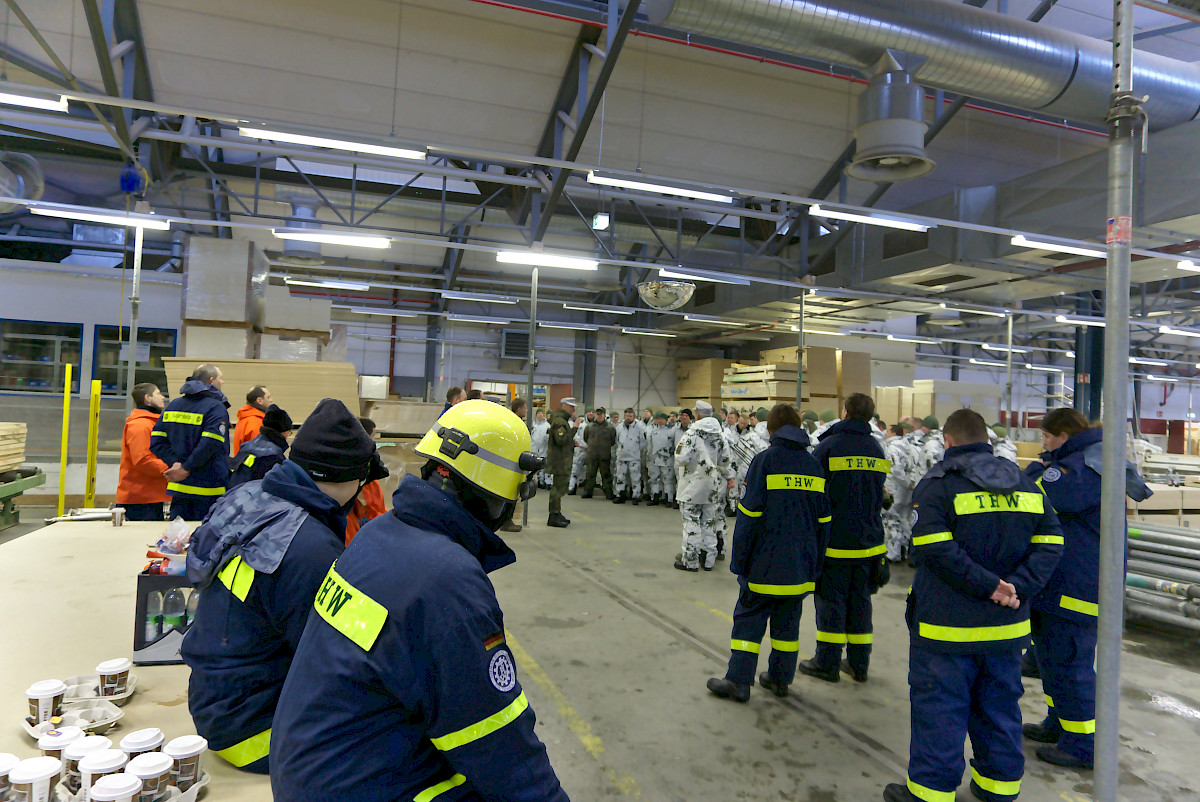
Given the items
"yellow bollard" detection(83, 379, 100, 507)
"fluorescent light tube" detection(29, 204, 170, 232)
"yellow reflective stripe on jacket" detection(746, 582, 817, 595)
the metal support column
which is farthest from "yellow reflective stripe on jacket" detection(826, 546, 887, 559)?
"fluorescent light tube" detection(29, 204, 170, 232)

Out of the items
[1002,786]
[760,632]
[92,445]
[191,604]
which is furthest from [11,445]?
[1002,786]

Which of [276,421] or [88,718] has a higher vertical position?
[276,421]

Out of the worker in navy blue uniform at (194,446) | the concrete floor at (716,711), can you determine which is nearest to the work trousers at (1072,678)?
the concrete floor at (716,711)

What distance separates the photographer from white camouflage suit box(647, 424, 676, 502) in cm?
1177

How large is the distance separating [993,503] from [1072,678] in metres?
1.33

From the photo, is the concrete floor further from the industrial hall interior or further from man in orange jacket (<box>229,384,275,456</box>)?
man in orange jacket (<box>229,384,275,456</box>)

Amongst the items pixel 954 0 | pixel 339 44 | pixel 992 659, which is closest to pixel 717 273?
pixel 954 0

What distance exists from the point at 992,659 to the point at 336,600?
2761 millimetres

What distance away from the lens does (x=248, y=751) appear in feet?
6.01

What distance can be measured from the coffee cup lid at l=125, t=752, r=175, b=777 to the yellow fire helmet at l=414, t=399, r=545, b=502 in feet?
3.39

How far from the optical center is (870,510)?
4.14 meters

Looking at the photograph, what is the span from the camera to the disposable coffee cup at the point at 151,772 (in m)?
1.53

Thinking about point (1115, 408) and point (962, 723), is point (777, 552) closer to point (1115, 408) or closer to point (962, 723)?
point (962, 723)

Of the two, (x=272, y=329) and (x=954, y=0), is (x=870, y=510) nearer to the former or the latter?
(x=954, y=0)
